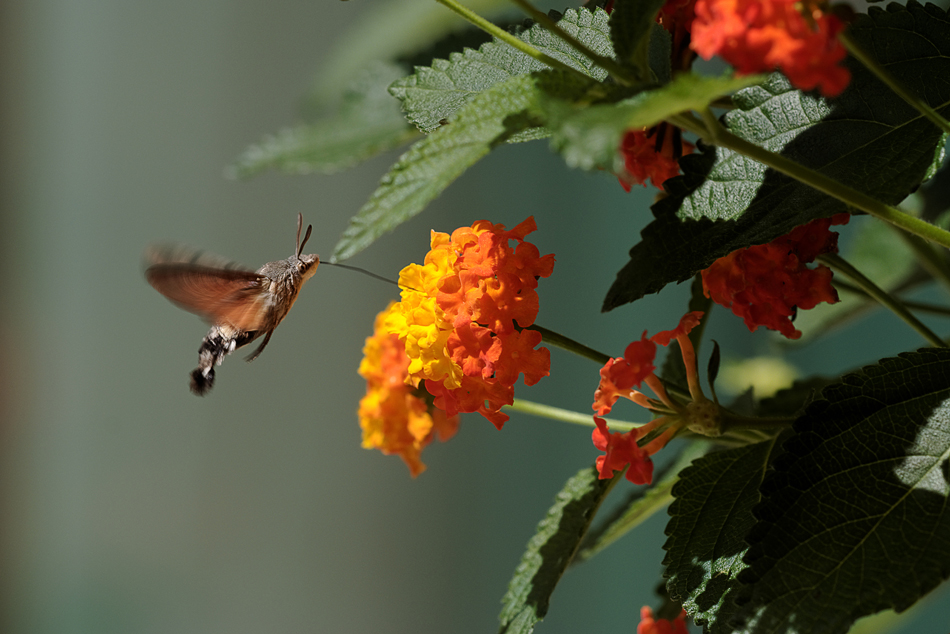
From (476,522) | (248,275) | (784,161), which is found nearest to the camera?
(784,161)

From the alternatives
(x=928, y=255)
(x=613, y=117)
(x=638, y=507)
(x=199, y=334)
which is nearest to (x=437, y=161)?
(x=613, y=117)

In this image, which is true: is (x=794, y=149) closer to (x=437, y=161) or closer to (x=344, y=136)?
(x=437, y=161)

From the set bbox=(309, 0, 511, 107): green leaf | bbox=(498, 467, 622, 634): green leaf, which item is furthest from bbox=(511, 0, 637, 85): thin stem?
bbox=(309, 0, 511, 107): green leaf

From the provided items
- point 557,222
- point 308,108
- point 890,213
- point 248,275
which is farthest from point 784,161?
point 557,222

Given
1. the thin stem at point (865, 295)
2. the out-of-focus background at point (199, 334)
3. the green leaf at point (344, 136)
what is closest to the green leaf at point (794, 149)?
the thin stem at point (865, 295)

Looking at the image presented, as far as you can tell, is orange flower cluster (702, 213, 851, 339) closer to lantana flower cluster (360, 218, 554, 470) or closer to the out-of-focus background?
lantana flower cluster (360, 218, 554, 470)

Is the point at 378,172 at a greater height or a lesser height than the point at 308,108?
greater

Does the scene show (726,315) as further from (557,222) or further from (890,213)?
(890,213)
